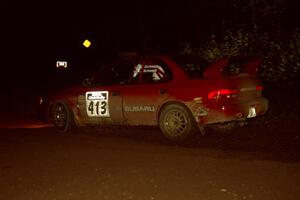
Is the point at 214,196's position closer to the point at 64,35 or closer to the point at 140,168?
the point at 140,168

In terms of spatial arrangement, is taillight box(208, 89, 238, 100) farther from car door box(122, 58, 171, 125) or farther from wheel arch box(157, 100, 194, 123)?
car door box(122, 58, 171, 125)

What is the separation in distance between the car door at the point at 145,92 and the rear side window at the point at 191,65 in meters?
0.30

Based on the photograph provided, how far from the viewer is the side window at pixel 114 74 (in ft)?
38.9

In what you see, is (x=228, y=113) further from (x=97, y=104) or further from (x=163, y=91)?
(x=97, y=104)

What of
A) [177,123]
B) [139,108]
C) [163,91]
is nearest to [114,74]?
[139,108]

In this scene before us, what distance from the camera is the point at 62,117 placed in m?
12.8

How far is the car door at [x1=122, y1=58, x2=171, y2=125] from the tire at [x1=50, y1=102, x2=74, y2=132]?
155cm

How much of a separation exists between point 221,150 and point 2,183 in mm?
3787

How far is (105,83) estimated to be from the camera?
1216cm

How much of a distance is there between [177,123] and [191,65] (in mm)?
1145

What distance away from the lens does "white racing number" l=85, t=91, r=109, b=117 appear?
11.9 m

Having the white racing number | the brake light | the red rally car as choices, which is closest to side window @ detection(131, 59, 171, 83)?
the red rally car

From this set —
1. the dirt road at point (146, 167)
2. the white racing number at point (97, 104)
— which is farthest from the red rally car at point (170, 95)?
the dirt road at point (146, 167)

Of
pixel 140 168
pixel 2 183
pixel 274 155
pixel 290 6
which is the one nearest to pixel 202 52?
pixel 290 6
